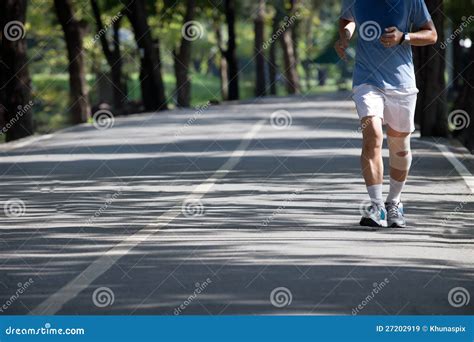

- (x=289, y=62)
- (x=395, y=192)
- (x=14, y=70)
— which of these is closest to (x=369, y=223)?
(x=395, y=192)

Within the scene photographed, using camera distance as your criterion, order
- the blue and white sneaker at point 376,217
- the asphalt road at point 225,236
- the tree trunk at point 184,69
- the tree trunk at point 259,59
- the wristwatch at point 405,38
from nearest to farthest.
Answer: the asphalt road at point 225,236, the wristwatch at point 405,38, the blue and white sneaker at point 376,217, the tree trunk at point 184,69, the tree trunk at point 259,59

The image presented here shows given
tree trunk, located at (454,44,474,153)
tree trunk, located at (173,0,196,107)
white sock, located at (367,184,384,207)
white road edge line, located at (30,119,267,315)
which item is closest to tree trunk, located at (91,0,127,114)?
tree trunk, located at (173,0,196,107)

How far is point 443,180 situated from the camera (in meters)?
18.0

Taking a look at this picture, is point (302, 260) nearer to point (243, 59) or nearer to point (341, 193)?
point (341, 193)

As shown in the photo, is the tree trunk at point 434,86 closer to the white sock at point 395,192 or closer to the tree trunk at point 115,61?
the white sock at point 395,192

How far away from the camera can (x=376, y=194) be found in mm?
12992

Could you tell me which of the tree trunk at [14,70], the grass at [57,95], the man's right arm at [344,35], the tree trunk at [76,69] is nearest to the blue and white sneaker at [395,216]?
the man's right arm at [344,35]

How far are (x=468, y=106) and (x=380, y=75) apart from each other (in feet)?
51.5

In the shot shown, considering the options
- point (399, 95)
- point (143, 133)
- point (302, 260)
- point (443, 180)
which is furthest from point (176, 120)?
point (302, 260)

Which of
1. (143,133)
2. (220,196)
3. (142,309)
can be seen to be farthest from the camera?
(143,133)

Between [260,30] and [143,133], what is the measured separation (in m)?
45.9

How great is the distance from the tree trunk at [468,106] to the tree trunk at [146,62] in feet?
65.8

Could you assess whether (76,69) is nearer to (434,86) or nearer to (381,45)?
(434,86)

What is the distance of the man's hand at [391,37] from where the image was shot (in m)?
12.6
